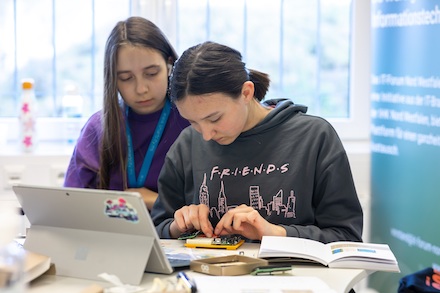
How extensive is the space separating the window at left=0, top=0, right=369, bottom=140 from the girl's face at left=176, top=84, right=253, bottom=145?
150cm

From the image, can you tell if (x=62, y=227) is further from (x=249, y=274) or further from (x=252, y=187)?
(x=252, y=187)

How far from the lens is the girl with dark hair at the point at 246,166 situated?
2.14 m

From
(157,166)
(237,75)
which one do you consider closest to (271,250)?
(237,75)

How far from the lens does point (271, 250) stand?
6.15 ft

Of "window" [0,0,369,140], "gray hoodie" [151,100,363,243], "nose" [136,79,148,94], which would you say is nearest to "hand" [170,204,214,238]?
"gray hoodie" [151,100,363,243]

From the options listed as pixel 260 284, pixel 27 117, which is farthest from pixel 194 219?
pixel 27 117

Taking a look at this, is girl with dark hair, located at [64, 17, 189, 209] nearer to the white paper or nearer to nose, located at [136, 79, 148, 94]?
nose, located at [136, 79, 148, 94]

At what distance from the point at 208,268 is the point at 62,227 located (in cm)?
40

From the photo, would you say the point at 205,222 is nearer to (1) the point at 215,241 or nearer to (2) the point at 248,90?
(1) the point at 215,241

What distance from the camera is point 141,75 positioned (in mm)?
2707

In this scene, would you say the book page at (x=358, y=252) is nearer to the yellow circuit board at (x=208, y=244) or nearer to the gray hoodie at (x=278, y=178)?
the gray hoodie at (x=278, y=178)

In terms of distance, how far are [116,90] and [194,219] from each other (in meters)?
0.81

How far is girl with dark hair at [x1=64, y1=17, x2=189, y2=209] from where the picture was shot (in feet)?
8.93

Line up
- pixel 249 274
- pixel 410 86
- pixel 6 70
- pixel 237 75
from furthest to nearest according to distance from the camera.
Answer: pixel 6 70 → pixel 410 86 → pixel 237 75 → pixel 249 274
